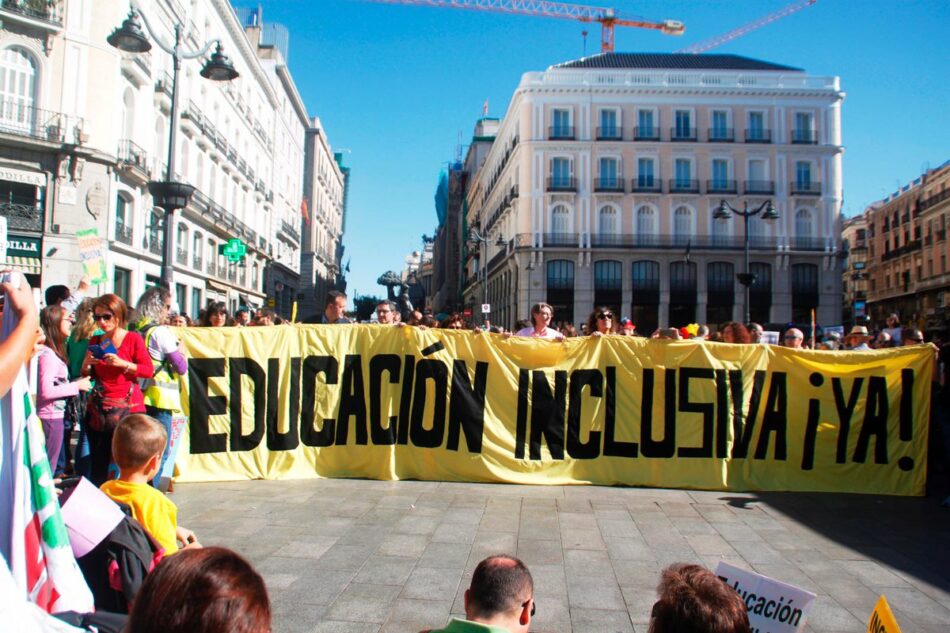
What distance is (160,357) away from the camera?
18.3 ft

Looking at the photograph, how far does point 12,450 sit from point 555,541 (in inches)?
151

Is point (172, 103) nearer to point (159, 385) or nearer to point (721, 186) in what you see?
point (159, 385)

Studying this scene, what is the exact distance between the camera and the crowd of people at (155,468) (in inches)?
54.1

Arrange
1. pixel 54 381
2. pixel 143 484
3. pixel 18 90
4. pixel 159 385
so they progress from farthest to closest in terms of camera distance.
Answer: pixel 18 90 < pixel 159 385 < pixel 54 381 < pixel 143 484

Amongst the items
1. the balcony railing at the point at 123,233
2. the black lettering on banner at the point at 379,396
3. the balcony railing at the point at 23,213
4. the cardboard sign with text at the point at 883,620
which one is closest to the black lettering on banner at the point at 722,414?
the black lettering on banner at the point at 379,396

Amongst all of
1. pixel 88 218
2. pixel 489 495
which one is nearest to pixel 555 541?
pixel 489 495

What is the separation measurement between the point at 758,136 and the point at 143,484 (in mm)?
51615

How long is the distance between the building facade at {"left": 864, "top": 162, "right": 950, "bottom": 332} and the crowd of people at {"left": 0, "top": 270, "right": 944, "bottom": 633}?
61217mm

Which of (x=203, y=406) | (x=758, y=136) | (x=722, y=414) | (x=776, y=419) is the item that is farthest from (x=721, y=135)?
(x=203, y=406)

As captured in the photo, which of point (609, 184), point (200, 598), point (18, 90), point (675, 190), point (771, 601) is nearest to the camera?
point (200, 598)

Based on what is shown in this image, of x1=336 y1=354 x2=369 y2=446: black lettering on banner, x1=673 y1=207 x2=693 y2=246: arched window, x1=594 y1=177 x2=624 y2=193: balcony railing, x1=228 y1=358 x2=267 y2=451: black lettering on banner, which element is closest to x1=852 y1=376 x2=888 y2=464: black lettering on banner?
x1=336 y1=354 x2=369 y2=446: black lettering on banner

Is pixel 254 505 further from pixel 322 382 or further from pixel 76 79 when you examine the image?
pixel 76 79

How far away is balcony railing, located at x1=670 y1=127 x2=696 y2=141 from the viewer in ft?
157

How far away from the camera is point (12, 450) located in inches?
79.7
